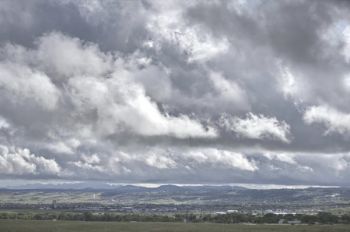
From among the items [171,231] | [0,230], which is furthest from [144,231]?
[0,230]

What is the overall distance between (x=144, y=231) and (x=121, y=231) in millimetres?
10456

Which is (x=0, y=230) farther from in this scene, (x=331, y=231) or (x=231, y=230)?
(x=331, y=231)

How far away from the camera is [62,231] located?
198 meters

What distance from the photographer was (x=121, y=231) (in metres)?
199

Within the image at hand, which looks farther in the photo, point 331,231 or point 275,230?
point 275,230

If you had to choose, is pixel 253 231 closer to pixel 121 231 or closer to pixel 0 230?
pixel 121 231

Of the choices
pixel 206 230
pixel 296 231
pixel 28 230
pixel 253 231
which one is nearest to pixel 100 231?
pixel 28 230

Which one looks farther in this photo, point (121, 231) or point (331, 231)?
point (121, 231)

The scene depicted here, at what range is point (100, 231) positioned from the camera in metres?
200

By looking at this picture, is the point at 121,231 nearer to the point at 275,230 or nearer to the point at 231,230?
the point at 231,230

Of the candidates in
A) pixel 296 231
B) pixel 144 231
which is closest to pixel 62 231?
pixel 144 231

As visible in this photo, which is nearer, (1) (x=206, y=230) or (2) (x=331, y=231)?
(2) (x=331, y=231)

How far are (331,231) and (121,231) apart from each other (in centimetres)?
7703

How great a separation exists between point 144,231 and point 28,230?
4480 centimetres
